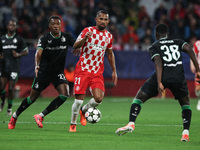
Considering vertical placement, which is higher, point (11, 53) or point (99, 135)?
point (11, 53)

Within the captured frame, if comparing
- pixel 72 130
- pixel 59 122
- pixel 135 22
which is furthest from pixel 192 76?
pixel 72 130

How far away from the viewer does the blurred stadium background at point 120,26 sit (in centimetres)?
2161

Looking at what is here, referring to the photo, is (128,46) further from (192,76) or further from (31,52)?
(31,52)

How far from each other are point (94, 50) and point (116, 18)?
14811mm

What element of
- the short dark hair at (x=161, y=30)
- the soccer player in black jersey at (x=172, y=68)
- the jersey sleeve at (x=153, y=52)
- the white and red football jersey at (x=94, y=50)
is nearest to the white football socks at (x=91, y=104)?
the white and red football jersey at (x=94, y=50)

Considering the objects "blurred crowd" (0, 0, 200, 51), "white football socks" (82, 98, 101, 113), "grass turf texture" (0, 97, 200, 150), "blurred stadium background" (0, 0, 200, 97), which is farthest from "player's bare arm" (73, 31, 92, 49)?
"blurred crowd" (0, 0, 200, 51)

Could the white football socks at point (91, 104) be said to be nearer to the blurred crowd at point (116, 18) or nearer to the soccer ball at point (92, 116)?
the soccer ball at point (92, 116)

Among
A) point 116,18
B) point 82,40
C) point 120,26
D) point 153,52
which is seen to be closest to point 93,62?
point 82,40

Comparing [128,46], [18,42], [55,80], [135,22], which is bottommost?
[55,80]

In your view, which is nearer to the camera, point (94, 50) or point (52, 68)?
point (94, 50)

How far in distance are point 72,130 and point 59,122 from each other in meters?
2.00

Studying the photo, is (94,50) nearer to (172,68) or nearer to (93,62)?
(93,62)

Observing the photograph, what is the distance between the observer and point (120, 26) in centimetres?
2427

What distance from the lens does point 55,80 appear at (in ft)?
34.3
